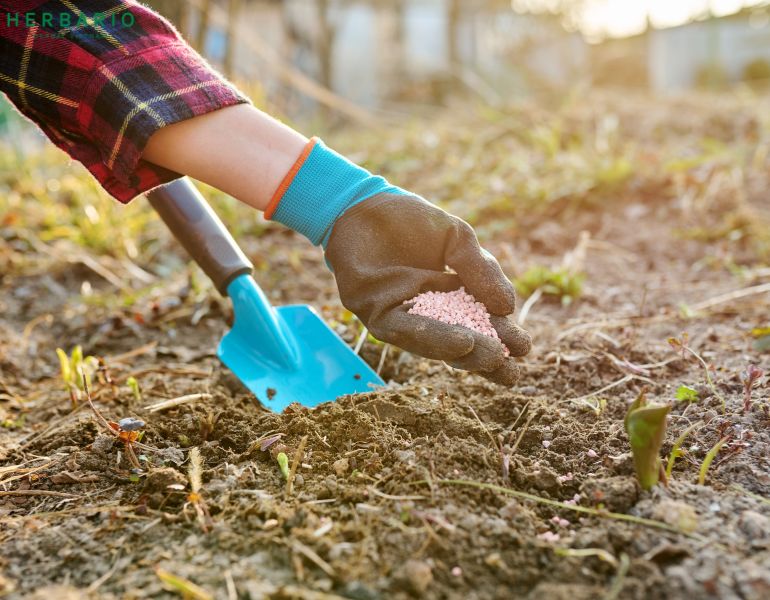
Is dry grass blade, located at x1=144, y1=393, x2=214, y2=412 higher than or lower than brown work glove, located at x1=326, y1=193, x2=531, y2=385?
lower

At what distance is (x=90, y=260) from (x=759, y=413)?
8.11ft

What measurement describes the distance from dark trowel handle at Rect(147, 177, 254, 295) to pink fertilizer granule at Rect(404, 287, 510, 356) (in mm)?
714

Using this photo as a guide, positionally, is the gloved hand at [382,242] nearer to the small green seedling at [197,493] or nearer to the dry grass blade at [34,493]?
the small green seedling at [197,493]

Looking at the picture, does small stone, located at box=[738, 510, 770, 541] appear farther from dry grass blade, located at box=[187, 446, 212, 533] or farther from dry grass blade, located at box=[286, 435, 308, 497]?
dry grass blade, located at box=[187, 446, 212, 533]

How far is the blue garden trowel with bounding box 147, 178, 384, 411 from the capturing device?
1745 millimetres

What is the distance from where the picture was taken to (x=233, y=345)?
6.11 ft

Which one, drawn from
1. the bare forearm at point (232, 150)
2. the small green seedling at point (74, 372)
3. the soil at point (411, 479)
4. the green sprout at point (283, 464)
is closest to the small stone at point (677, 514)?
the soil at point (411, 479)

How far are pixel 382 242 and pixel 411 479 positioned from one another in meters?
0.50

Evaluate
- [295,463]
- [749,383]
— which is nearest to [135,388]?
[295,463]

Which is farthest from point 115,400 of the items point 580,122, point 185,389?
point 580,122

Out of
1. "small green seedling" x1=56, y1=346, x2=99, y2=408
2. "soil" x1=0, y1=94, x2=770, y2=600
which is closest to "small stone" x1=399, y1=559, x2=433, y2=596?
"soil" x1=0, y1=94, x2=770, y2=600

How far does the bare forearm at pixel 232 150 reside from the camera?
1365 millimetres

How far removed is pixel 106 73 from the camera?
134cm

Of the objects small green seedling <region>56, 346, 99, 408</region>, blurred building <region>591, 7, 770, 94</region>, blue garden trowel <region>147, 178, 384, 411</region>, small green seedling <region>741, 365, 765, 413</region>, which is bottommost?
small green seedling <region>56, 346, 99, 408</region>
